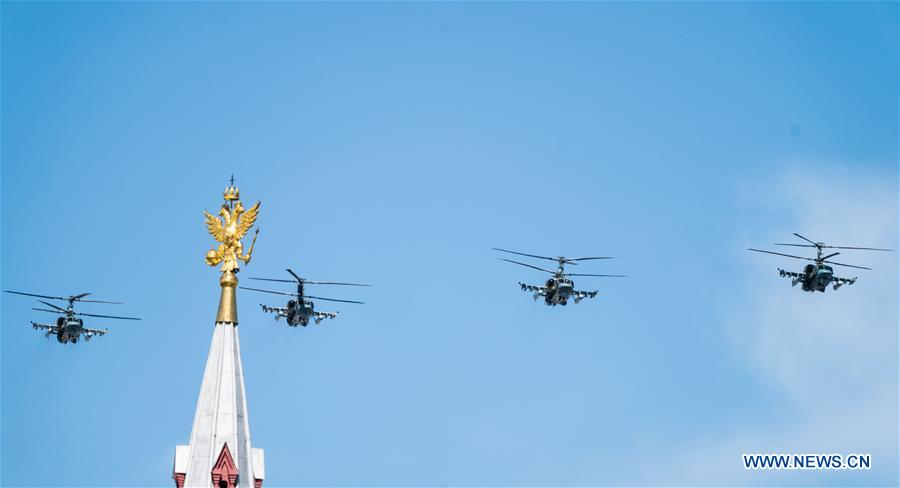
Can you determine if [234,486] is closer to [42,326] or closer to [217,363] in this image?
[217,363]

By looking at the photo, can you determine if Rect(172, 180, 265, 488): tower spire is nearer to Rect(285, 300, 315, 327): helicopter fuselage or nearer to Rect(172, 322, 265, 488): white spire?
Rect(172, 322, 265, 488): white spire

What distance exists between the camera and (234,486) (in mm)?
135125

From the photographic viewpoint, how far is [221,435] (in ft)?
451

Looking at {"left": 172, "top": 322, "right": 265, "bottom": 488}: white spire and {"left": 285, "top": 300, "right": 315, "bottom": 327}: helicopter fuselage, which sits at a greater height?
{"left": 285, "top": 300, "right": 315, "bottom": 327}: helicopter fuselage

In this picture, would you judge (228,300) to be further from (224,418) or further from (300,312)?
(300,312)

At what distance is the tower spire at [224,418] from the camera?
13575 cm

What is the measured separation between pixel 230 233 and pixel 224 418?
42.6 ft

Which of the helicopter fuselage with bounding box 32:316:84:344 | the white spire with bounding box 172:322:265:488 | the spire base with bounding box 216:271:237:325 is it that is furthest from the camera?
the helicopter fuselage with bounding box 32:316:84:344

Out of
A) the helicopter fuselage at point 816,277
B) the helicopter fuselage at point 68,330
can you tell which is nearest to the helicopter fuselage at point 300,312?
the helicopter fuselage at point 68,330

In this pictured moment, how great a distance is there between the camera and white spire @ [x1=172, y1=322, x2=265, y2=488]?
13562 cm

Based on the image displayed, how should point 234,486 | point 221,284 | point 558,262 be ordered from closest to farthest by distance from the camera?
point 234,486
point 221,284
point 558,262

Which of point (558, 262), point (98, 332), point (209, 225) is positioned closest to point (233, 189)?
point (209, 225)

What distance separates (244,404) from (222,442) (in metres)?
3.17

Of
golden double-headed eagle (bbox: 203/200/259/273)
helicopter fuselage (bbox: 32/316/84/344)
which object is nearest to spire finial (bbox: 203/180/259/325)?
golden double-headed eagle (bbox: 203/200/259/273)
